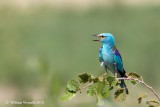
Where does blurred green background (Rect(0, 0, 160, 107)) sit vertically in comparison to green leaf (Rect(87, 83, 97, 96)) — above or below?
above

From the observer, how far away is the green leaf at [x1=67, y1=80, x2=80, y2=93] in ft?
8.44

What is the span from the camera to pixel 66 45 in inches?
504

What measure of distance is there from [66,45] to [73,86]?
10.2 meters

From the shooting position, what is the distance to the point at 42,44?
12484 millimetres

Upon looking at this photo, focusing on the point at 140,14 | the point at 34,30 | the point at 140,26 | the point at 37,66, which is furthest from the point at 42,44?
the point at 37,66

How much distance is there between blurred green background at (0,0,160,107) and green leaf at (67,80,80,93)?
78 centimetres

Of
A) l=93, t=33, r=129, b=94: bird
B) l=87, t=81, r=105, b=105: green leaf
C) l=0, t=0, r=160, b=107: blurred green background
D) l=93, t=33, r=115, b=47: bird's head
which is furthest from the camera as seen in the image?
l=0, t=0, r=160, b=107: blurred green background

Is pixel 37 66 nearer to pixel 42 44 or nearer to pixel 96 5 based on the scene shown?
pixel 42 44

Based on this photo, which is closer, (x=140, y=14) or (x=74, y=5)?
(x=140, y=14)

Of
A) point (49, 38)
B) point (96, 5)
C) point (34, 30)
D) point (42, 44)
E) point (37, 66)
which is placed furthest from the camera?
point (96, 5)

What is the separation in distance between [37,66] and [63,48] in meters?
8.69

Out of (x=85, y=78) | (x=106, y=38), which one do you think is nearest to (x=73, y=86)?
(x=85, y=78)

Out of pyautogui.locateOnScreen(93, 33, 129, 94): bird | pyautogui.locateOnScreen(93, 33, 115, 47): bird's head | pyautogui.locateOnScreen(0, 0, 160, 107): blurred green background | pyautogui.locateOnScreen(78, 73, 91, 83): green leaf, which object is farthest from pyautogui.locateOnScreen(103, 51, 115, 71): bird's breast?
pyautogui.locateOnScreen(78, 73, 91, 83): green leaf

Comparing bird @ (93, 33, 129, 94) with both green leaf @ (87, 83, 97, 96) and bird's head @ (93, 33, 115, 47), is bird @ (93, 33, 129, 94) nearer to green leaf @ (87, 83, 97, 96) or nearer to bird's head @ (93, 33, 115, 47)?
bird's head @ (93, 33, 115, 47)
